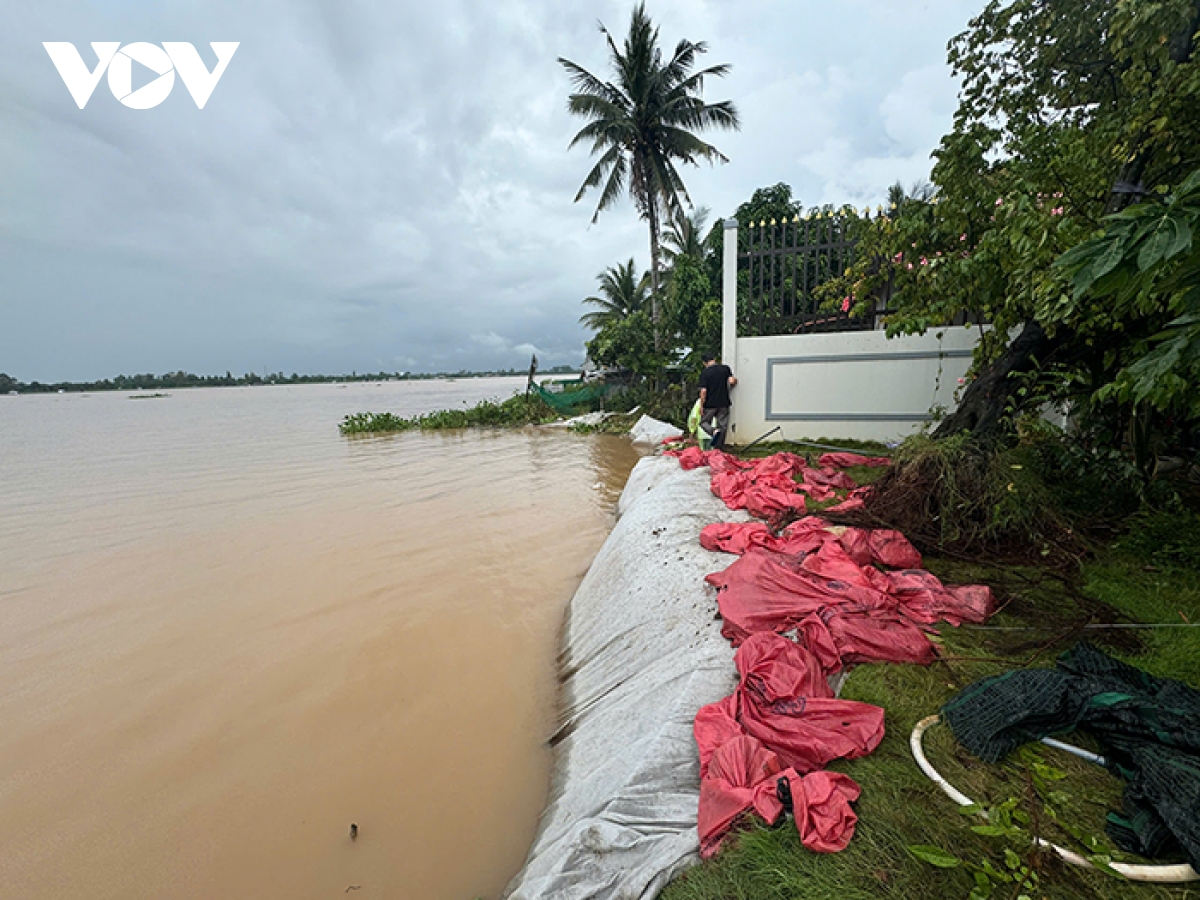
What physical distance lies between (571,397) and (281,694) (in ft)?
46.1

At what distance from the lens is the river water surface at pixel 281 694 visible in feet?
7.54

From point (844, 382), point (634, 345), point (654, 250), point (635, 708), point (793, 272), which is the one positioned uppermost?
point (654, 250)

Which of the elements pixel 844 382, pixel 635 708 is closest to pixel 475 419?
pixel 844 382

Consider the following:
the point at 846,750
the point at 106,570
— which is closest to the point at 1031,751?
the point at 846,750

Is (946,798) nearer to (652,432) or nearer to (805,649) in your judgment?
(805,649)

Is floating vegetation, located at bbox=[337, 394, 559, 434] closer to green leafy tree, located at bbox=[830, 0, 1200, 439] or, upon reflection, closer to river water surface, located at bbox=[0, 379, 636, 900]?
river water surface, located at bbox=[0, 379, 636, 900]

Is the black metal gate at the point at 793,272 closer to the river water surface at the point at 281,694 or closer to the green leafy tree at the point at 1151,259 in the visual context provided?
the river water surface at the point at 281,694

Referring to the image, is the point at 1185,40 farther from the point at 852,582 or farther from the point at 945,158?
the point at 852,582

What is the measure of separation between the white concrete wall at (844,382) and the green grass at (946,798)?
193 inches

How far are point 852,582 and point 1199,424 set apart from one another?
3.05m

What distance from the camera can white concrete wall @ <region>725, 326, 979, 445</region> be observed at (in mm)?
7074

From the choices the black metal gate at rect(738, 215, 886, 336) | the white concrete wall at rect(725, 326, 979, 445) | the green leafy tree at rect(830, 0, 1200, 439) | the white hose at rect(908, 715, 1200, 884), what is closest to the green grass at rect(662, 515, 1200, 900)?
the white hose at rect(908, 715, 1200, 884)

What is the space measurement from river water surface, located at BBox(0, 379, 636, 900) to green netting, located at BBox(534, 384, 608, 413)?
9.55 metres

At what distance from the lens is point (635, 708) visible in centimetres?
242
